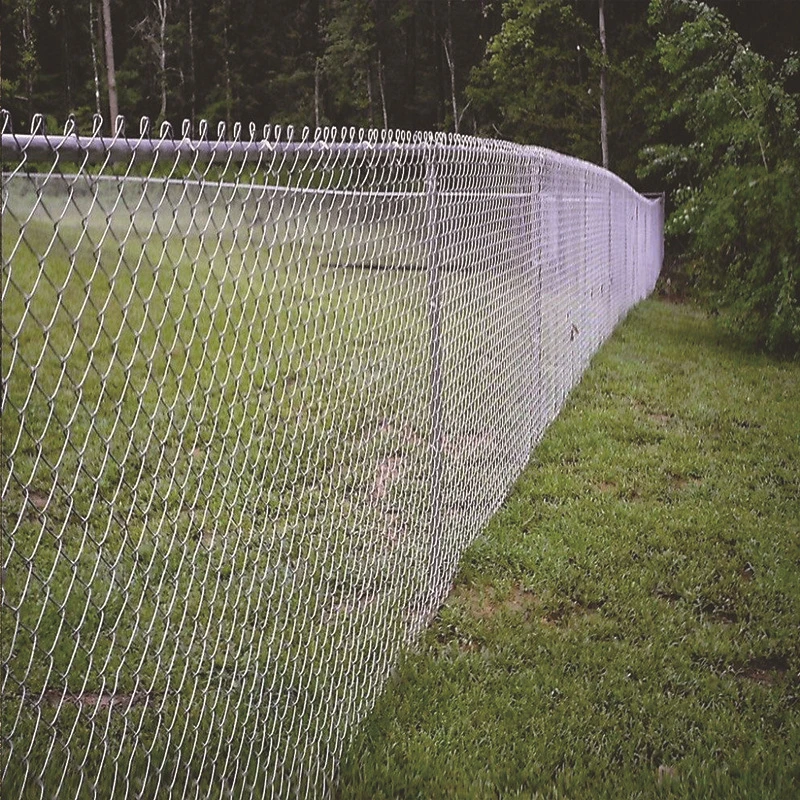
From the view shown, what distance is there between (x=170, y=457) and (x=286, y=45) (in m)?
39.8

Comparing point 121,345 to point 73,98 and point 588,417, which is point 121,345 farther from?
point 73,98

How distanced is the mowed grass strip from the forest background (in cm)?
242

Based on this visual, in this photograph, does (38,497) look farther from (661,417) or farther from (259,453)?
(661,417)

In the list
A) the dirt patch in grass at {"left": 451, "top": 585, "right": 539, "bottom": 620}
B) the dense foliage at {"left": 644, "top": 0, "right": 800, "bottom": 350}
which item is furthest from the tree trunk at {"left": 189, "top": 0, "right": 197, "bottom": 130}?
the dirt patch in grass at {"left": 451, "top": 585, "right": 539, "bottom": 620}

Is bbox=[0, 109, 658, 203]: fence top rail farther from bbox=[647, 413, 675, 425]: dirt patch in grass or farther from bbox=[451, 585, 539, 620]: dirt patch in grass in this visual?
bbox=[647, 413, 675, 425]: dirt patch in grass

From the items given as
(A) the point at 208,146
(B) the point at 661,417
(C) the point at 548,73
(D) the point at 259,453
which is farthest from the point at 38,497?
(C) the point at 548,73

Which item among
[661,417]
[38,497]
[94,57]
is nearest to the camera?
[38,497]

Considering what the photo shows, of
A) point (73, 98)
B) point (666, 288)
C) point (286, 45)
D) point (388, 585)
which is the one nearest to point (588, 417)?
point (388, 585)

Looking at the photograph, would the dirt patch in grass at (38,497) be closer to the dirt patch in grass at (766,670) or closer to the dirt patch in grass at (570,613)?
the dirt patch in grass at (570,613)

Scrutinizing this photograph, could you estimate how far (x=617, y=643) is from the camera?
3531mm

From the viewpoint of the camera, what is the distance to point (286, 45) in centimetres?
4100

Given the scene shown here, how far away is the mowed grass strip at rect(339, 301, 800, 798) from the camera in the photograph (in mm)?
2805

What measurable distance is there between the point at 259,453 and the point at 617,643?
75.9 inches

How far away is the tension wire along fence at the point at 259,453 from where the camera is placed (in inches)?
78.2
